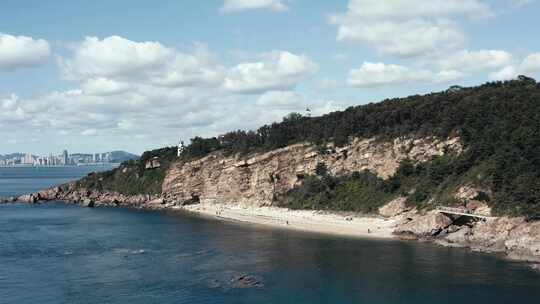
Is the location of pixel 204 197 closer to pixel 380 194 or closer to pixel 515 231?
pixel 380 194

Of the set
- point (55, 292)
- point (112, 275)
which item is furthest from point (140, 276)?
point (55, 292)

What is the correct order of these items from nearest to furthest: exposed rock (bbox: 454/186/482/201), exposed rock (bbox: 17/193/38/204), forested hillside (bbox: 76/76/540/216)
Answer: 1. forested hillside (bbox: 76/76/540/216)
2. exposed rock (bbox: 454/186/482/201)
3. exposed rock (bbox: 17/193/38/204)

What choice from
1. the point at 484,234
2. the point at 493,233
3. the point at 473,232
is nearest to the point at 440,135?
the point at 473,232

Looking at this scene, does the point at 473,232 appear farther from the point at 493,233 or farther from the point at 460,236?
the point at 493,233

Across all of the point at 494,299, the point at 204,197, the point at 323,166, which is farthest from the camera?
the point at 204,197

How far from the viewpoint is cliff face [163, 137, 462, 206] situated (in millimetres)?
104312

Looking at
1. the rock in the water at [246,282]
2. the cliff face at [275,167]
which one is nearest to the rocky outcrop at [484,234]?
the cliff face at [275,167]

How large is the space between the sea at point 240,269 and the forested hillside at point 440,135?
1477cm

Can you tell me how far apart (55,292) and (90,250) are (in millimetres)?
21827

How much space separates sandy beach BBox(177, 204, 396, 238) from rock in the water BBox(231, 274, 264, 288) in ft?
101

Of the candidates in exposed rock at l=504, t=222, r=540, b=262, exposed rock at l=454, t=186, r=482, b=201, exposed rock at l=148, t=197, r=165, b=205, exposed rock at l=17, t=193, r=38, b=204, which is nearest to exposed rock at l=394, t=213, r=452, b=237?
exposed rock at l=454, t=186, r=482, b=201

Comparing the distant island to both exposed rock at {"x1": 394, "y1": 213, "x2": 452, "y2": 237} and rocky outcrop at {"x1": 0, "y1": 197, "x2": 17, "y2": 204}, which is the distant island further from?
rocky outcrop at {"x1": 0, "y1": 197, "x2": 17, "y2": 204}

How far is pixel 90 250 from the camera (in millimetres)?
77562

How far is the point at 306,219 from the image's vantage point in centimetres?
10256
